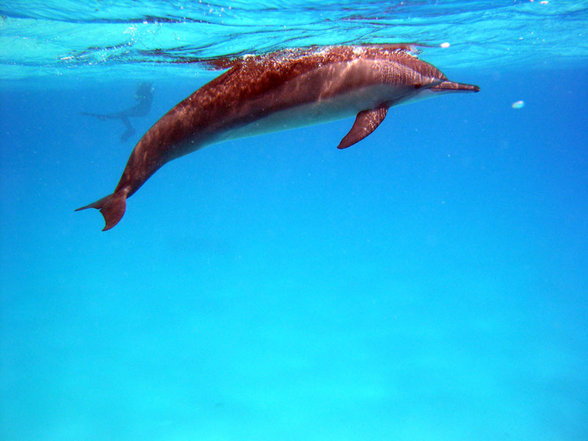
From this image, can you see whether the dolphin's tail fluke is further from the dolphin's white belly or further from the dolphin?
the dolphin's white belly

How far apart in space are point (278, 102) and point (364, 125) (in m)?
1.01

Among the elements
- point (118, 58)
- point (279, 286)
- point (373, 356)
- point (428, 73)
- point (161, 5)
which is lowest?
point (279, 286)

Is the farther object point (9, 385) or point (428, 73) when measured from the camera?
point (9, 385)

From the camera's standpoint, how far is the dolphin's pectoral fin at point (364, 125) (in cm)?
441

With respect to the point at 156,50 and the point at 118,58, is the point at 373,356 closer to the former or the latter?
the point at 156,50

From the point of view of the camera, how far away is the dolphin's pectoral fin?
173 inches

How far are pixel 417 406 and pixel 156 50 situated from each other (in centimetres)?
1455

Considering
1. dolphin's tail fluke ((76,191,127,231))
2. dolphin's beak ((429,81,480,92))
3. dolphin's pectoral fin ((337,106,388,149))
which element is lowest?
dolphin's tail fluke ((76,191,127,231))

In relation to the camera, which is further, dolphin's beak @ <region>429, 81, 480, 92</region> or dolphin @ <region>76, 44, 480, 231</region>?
dolphin's beak @ <region>429, 81, 480, 92</region>

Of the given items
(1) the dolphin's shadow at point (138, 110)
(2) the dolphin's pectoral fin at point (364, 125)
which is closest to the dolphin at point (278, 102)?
(2) the dolphin's pectoral fin at point (364, 125)

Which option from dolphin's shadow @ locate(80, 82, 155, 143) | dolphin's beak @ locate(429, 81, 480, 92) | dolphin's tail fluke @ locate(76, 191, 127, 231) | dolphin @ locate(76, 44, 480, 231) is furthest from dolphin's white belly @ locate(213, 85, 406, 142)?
dolphin's shadow @ locate(80, 82, 155, 143)

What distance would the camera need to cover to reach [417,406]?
10.5m

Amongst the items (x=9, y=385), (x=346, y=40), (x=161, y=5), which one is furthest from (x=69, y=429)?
(x=346, y=40)

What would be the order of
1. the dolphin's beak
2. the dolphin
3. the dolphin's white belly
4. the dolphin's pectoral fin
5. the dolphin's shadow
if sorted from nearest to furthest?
1. the dolphin's pectoral fin
2. the dolphin
3. the dolphin's white belly
4. the dolphin's beak
5. the dolphin's shadow
